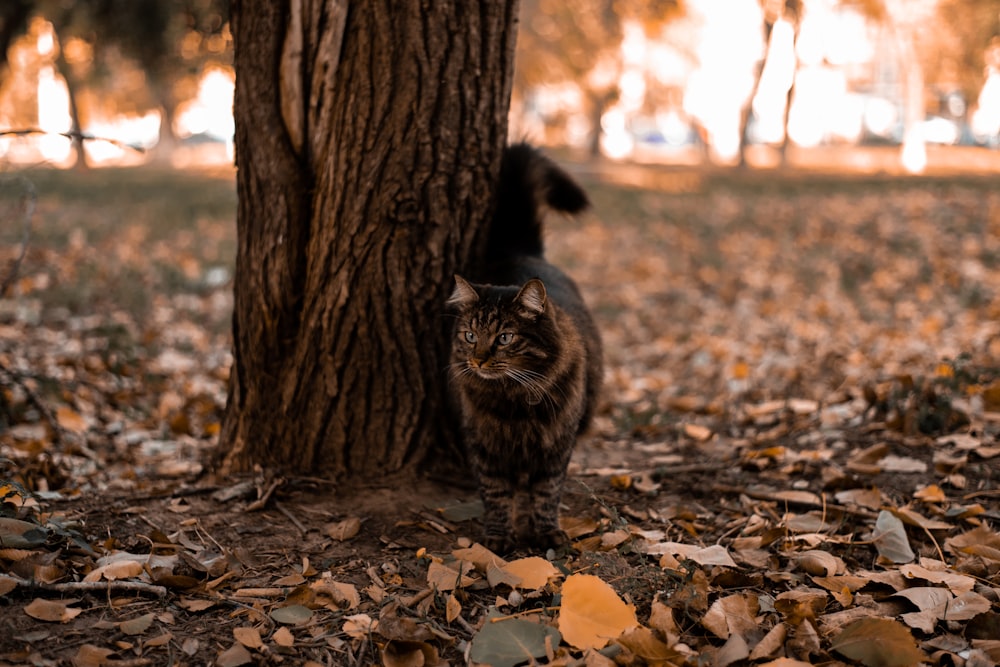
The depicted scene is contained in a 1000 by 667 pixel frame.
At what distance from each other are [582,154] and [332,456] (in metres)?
24.1

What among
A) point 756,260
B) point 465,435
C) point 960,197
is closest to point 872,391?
point 465,435

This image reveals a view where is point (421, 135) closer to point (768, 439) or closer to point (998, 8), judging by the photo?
point (768, 439)

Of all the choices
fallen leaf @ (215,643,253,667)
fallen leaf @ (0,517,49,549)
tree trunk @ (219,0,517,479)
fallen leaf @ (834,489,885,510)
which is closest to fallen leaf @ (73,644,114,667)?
fallen leaf @ (215,643,253,667)

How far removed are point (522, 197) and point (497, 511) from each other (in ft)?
4.29

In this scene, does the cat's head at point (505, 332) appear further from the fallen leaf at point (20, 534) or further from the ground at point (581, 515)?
the fallen leaf at point (20, 534)

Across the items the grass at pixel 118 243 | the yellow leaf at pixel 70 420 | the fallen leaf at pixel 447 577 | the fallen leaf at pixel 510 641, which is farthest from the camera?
the grass at pixel 118 243

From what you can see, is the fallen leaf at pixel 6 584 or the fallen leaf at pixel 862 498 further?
the fallen leaf at pixel 862 498

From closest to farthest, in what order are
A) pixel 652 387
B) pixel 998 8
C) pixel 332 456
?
pixel 332 456 → pixel 652 387 → pixel 998 8

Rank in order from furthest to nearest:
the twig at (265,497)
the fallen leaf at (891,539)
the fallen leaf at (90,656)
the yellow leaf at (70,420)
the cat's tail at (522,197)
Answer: the yellow leaf at (70,420) → the cat's tail at (522,197) → the twig at (265,497) → the fallen leaf at (891,539) → the fallen leaf at (90,656)

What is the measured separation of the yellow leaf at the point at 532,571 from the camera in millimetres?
2582

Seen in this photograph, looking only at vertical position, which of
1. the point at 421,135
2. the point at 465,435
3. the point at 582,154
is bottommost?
the point at 465,435

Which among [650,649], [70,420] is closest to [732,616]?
[650,649]

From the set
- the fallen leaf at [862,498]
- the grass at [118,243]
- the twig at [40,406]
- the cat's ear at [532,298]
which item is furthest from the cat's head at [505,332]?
the grass at [118,243]

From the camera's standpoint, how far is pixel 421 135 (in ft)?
10.3
